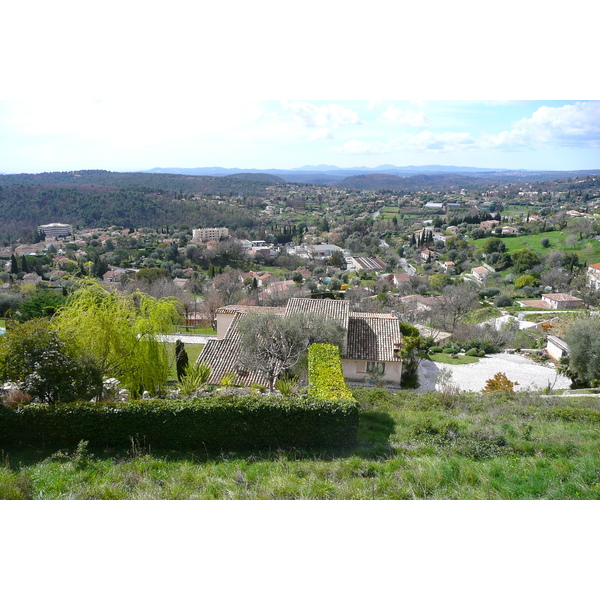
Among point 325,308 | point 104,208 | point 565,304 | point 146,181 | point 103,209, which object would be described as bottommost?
point 565,304

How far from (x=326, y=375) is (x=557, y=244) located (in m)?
61.2

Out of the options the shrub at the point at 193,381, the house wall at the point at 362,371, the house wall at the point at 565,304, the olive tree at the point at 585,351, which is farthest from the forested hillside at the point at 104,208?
the shrub at the point at 193,381

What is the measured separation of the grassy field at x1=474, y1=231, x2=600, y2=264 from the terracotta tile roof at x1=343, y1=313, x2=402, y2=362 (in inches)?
1800

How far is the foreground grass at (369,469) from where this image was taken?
396cm

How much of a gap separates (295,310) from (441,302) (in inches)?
722

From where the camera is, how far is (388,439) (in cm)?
623

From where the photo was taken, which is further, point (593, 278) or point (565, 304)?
point (593, 278)

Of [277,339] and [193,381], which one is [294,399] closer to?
[193,381]

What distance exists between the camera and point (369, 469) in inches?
183

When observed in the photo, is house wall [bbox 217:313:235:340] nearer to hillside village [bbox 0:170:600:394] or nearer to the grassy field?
hillside village [bbox 0:170:600:394]

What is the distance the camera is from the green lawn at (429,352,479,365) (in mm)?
16188

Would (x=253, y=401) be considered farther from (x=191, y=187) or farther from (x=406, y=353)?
(x=191, y=187)

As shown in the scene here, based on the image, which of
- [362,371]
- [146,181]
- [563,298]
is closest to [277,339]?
[362,371]

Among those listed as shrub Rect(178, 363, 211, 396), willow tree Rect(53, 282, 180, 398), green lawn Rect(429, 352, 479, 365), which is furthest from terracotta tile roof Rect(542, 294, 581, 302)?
willow tree Rect(53, 282, 180, 398)
